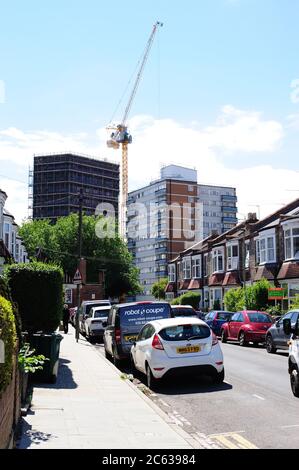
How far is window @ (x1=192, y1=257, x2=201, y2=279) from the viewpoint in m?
61.9

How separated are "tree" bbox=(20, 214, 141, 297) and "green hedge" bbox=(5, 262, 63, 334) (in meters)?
55.7

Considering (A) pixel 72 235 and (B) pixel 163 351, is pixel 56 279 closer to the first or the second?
(B) pixel 163 351

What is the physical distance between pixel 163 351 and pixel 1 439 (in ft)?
23.0

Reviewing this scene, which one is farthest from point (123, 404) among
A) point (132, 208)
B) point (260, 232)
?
point (132, 208)

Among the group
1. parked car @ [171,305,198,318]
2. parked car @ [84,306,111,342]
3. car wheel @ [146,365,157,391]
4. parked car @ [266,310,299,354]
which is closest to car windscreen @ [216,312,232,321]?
parked car @ [171,305,198,318]

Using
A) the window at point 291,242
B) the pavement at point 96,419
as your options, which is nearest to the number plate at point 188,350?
the pavement at point 96,419

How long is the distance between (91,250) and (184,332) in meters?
62.0

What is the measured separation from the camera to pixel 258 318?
2436 centimetres

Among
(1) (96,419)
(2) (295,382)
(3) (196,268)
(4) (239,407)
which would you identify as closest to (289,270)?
(3) (196,268)

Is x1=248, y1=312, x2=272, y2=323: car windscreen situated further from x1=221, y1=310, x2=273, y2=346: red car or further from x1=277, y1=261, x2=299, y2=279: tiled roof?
x1=277, y1=261, x2=299, y2=279: tiled roof

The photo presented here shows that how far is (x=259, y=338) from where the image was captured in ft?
77.0

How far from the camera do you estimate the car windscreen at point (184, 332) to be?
12523 mm

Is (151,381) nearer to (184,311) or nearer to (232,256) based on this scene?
(184,311)

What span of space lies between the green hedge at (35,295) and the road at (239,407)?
3.44 m
